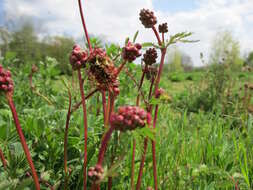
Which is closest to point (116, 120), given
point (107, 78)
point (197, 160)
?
point (107, 78)

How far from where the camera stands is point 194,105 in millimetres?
4191

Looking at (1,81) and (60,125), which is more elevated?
(1,81)

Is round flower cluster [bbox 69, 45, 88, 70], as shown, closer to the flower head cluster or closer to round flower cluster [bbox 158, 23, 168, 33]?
the flower head cluster

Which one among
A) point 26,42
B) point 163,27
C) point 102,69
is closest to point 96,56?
point 102,69

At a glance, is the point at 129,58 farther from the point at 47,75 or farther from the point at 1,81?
the point at 47,75

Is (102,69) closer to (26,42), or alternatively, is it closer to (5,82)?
(5,82)

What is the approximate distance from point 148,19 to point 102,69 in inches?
12.0

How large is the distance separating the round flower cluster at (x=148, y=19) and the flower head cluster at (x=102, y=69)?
251 mm

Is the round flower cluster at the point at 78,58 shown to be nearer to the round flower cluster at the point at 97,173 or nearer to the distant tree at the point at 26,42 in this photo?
the round flower cluster at the point at 97,173

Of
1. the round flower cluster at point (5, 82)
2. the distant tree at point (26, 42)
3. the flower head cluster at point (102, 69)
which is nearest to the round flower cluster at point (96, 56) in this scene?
the flower head cluster at point (102, 69)

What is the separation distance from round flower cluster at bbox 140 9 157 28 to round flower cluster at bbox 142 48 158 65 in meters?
0.09

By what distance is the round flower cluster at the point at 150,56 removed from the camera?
2.91 feet

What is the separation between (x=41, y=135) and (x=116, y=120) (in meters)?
0.90

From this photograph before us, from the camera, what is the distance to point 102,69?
680 mm
